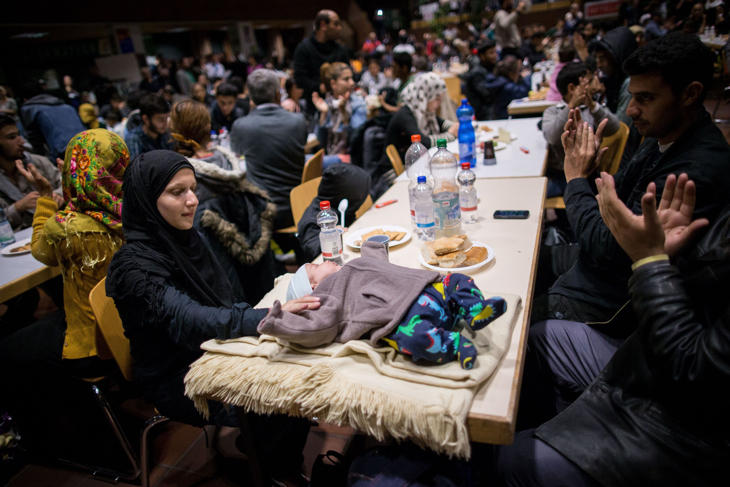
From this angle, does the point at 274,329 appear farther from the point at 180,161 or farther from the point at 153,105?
the point at 153,105

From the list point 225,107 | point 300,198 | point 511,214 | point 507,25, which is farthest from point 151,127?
point 507,25

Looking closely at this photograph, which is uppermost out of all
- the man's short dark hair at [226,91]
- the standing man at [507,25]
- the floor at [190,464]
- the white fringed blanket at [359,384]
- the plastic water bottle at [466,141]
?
the standing man at [507,25]

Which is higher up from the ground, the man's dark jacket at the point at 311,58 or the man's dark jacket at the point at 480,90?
the man's dark jacket at the point at 311,58

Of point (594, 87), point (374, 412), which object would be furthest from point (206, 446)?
point (594, 87)

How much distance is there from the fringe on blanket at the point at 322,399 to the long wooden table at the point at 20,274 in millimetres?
1437

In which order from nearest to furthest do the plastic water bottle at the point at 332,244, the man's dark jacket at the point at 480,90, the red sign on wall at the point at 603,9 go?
1. the plastic water bottle at the point at 332,244
2. the man's dark jacket at the point at 480,90
3. the red sign on wall at the point at 603,9

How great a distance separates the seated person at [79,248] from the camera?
1.88 meters

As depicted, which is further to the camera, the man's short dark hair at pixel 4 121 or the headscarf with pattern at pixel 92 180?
the man's short dark hair at pixel 4 121

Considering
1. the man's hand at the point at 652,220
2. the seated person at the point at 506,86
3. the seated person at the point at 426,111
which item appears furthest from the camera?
the seated person at the point at 506,86

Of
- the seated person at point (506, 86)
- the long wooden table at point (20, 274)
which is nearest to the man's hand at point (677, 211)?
the long wooden table at point (20, 274)

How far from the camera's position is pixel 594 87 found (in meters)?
3.22

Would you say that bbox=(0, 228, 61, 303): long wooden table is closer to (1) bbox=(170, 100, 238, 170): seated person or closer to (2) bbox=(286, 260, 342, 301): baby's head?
(1) bbox=(170, 100, 238, 170): seated person

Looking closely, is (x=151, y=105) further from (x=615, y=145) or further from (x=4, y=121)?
(x=615, y=145)

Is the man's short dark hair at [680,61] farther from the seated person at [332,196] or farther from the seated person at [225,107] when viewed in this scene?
the seated person at [225,107]
